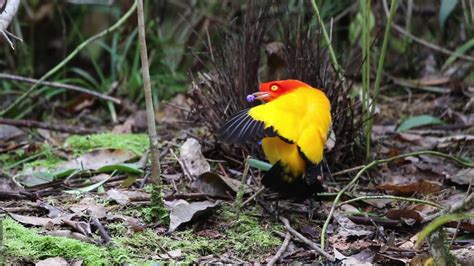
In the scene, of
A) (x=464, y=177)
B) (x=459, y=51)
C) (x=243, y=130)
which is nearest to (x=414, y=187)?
(x=464, y=177)

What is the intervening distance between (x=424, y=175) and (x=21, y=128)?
226 centimetres

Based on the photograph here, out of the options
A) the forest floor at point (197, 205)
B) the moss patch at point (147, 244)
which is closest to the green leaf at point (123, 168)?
the forest floor at point (197, 205)

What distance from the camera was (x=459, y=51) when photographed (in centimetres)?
459

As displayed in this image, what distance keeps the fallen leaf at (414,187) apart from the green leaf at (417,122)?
93 cm

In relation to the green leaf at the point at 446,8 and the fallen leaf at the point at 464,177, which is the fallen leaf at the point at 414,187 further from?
the green leaf at the point at 446,8

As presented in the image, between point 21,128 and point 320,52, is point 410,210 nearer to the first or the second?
point 320,52

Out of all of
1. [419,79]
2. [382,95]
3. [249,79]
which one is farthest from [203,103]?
[419,79]

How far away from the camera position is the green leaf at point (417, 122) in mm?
3838

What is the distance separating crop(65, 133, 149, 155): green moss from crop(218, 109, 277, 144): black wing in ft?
3.29

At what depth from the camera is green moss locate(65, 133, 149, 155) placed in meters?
3.39

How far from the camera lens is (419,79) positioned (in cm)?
476

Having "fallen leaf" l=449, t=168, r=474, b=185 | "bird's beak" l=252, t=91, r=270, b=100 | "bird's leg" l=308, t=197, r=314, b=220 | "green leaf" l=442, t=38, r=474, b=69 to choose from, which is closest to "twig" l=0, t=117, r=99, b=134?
"bird's beak" l=252, t=91, r=270, b=100

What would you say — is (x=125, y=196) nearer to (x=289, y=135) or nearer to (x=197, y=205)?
(x=197, y=205)

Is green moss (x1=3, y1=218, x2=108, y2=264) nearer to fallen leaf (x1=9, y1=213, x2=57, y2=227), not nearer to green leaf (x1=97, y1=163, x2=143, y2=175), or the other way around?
fallen leaf (x1=9, y1=213, x2=57, y2=227)
